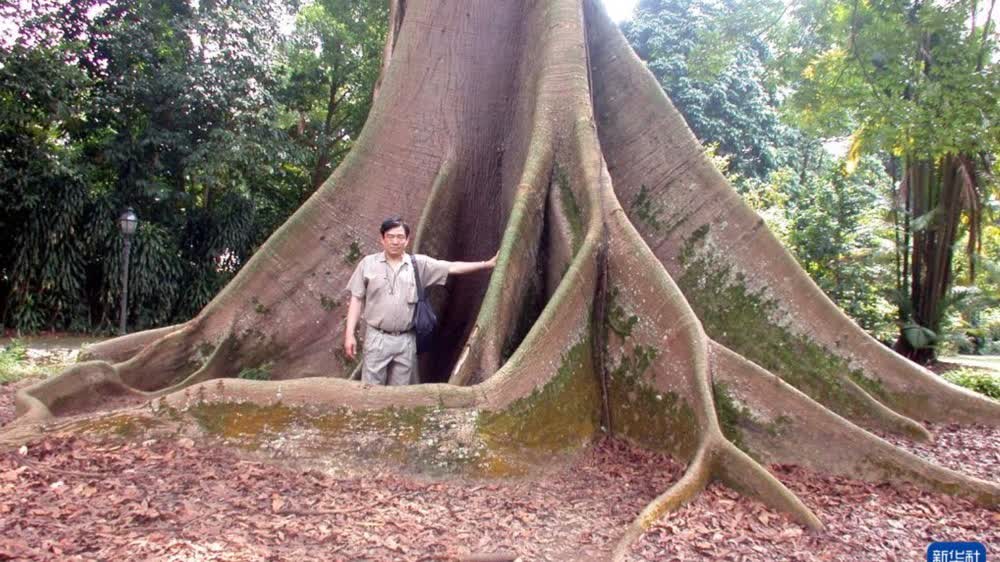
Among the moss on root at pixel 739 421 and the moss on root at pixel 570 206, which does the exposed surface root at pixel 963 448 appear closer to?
the moss on root at pixel 739 421

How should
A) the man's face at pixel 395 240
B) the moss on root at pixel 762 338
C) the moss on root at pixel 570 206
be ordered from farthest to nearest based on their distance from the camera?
the moss on root at pixel 762 338
the moss on root at pixel 570 206
the man's face at pixel 395 240

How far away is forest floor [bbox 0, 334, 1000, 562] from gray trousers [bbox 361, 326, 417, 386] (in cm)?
100

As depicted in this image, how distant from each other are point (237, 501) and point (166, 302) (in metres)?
14.8

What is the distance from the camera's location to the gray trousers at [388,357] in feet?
15.5

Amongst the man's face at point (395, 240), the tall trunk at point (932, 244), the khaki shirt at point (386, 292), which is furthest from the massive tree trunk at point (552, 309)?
the tall trunk at point (932, 244)

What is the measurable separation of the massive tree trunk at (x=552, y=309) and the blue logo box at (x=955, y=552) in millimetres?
498

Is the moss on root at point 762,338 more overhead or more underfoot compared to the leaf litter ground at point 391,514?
more overhead

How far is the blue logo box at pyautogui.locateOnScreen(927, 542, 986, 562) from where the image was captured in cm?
338

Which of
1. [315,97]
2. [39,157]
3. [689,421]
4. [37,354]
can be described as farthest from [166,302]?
[689,421]

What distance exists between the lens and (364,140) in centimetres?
617

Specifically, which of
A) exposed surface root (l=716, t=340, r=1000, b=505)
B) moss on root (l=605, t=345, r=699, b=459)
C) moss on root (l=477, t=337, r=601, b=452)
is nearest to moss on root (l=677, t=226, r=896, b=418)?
exposed surface root (l=716, t=340, r=1000, b=505)

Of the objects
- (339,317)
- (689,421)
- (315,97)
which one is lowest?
(689,421)

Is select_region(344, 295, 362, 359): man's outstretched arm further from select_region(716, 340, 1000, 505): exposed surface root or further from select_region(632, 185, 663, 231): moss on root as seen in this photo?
select_region(632, 185, 663, 231): moss on root

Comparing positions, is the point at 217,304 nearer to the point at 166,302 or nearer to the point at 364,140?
the point at 364,140
